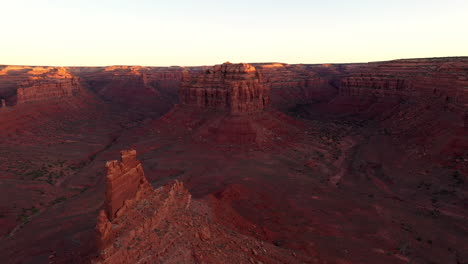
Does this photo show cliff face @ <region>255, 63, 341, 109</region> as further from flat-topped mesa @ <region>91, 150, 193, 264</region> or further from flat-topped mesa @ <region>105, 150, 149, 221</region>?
flat-topped mesa @ <region>105, 150, 149, 221</region>

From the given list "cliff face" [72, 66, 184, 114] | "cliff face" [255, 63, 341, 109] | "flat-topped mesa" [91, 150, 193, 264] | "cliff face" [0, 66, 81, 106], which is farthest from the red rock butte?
"cliff face" [255, 63, 341, 109]

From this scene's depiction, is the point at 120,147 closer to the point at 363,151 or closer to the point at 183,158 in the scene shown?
the point at 183,158

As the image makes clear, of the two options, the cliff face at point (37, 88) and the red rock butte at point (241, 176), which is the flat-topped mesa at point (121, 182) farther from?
the cliff face at point (37, 88)

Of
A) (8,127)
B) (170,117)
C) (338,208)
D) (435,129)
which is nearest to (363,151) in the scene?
(435,129)

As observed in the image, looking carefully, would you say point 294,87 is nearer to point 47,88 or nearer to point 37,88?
point 47,88

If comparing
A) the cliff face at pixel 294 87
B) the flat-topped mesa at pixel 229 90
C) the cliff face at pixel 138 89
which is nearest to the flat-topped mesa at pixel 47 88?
the cliff face at pixel 138 89

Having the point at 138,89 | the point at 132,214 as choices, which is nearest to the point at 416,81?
the point at 132,214
